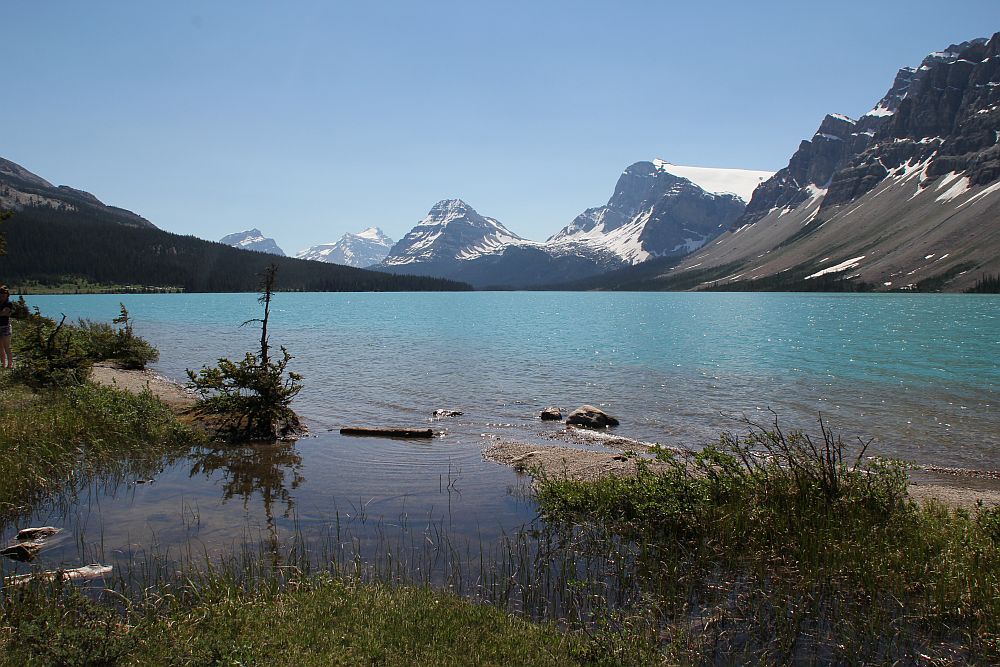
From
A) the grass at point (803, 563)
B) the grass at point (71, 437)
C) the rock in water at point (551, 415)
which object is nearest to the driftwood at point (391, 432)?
the grass at point (71, 437)

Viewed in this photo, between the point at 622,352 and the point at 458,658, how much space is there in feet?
162

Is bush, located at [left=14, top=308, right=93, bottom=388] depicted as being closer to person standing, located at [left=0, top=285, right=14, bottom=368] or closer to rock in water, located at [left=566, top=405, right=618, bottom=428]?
person standing, located at [left=0, top=285, right=14, bottom=368]

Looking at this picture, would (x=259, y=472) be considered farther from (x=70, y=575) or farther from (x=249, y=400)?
(x=70, y=575)

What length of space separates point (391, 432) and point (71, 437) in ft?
33.0

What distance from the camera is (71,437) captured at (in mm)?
16516

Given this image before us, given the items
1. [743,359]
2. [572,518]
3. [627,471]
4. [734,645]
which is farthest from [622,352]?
[734,645]

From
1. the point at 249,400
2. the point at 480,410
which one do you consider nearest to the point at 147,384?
the point at 249,400

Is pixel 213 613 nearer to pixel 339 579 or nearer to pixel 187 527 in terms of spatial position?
pixel 339 579

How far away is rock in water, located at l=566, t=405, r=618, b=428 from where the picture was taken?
82.4 feet

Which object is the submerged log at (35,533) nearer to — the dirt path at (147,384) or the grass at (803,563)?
the grass at (803,563)

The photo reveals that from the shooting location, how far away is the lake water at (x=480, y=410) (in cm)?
1306

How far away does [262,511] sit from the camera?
13.5m

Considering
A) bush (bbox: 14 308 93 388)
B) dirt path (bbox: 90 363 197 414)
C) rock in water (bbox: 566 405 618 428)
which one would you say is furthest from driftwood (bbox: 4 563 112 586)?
rock in water (bbox: 566 405 618 428)

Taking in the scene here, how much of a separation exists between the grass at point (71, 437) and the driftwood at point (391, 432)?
5607 mm
